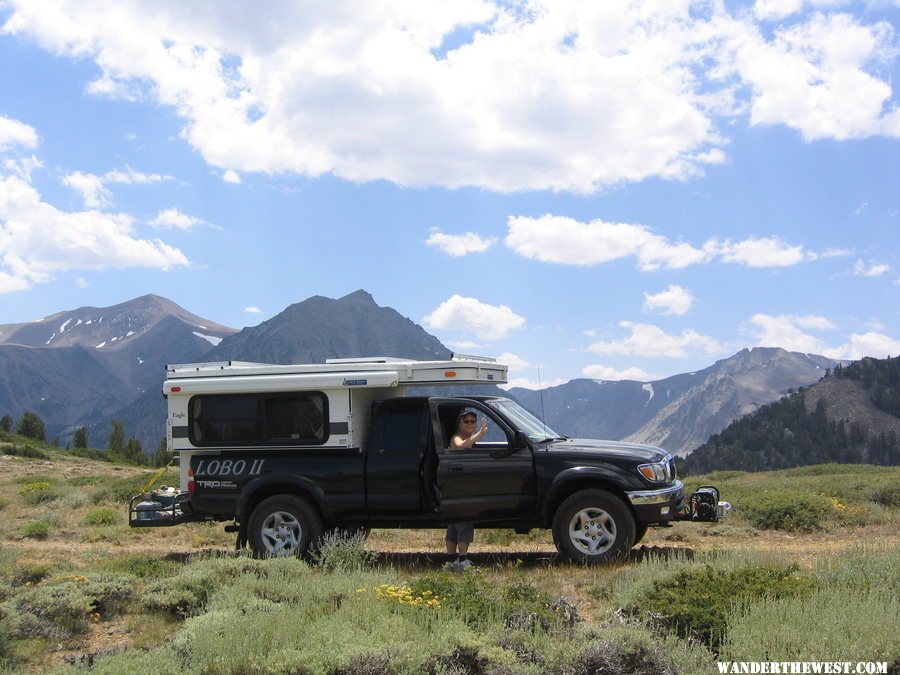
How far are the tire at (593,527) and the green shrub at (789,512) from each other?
4.46 m

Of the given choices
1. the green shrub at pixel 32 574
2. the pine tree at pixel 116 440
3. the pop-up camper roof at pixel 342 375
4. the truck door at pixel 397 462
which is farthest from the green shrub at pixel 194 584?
the pine tree at pixel 116 440

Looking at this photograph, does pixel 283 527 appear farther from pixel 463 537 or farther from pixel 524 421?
pixel 524 421

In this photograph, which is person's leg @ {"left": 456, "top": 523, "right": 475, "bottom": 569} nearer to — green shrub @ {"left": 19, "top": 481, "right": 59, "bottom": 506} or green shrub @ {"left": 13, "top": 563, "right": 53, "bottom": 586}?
green shrub @ {"left": 13, "top": 563, "right": 53, "bottom": 586}

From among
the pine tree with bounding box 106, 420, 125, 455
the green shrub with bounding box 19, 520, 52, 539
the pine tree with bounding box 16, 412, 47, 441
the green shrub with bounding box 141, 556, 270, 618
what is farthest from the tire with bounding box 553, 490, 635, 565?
the pine tree with bounding box 16, 412, 47, 441

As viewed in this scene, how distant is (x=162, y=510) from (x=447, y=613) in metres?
6.37

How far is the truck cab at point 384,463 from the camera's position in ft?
30.3

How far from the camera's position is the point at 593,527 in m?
9.14

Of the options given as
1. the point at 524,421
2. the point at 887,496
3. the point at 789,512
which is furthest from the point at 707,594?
the point at 887,496

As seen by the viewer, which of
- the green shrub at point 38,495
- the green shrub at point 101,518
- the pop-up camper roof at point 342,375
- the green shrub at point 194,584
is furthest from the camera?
the green shrub at point 38,495

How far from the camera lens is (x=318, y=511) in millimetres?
10141

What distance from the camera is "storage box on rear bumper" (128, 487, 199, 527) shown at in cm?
1078

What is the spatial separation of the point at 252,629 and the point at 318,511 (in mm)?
4439

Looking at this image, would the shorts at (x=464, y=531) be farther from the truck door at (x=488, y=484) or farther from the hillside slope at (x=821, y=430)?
the hillside slope at (x=821, y=430)

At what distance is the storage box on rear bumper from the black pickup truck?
0.04 meters
